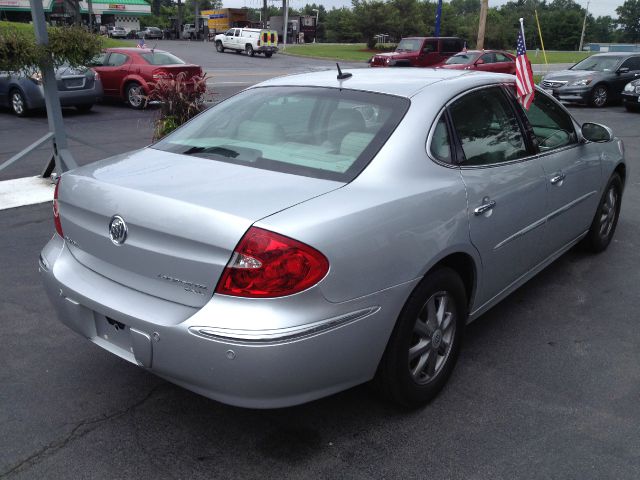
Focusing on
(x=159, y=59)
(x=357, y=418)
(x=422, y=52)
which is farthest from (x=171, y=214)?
(x=422, y=52)

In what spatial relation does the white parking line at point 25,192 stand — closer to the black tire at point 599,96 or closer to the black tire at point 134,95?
the black tire at point 134,95

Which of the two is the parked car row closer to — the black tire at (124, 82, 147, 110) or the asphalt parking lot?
the black tire at (124, 82, 147, 110)

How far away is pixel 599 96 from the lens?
17734 millimetres

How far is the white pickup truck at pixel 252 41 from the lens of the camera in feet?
139

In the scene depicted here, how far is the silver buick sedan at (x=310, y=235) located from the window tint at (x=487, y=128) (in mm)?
11

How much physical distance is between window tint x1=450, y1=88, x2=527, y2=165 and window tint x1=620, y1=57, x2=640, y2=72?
16.6 meters

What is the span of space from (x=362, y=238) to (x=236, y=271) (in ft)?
1.74

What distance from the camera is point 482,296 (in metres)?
3.52

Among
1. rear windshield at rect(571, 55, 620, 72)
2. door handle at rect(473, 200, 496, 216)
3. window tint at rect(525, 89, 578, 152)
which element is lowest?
rear windshield at rect(571, 55, 620, 72)

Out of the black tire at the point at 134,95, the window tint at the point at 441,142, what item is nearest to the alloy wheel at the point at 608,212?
the window tint at the point at 441,142

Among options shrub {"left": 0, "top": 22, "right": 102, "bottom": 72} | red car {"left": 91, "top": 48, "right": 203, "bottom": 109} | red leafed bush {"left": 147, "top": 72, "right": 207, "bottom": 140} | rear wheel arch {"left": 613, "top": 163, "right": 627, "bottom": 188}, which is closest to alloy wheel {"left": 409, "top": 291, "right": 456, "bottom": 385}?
rear wheel arch {"left": 613, "top": 163, "right": 627, "bottom": 188}

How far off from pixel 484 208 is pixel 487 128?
60cm

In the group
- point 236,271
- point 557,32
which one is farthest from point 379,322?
point 557,32

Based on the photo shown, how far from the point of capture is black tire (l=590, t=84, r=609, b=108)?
1762 centimetres
